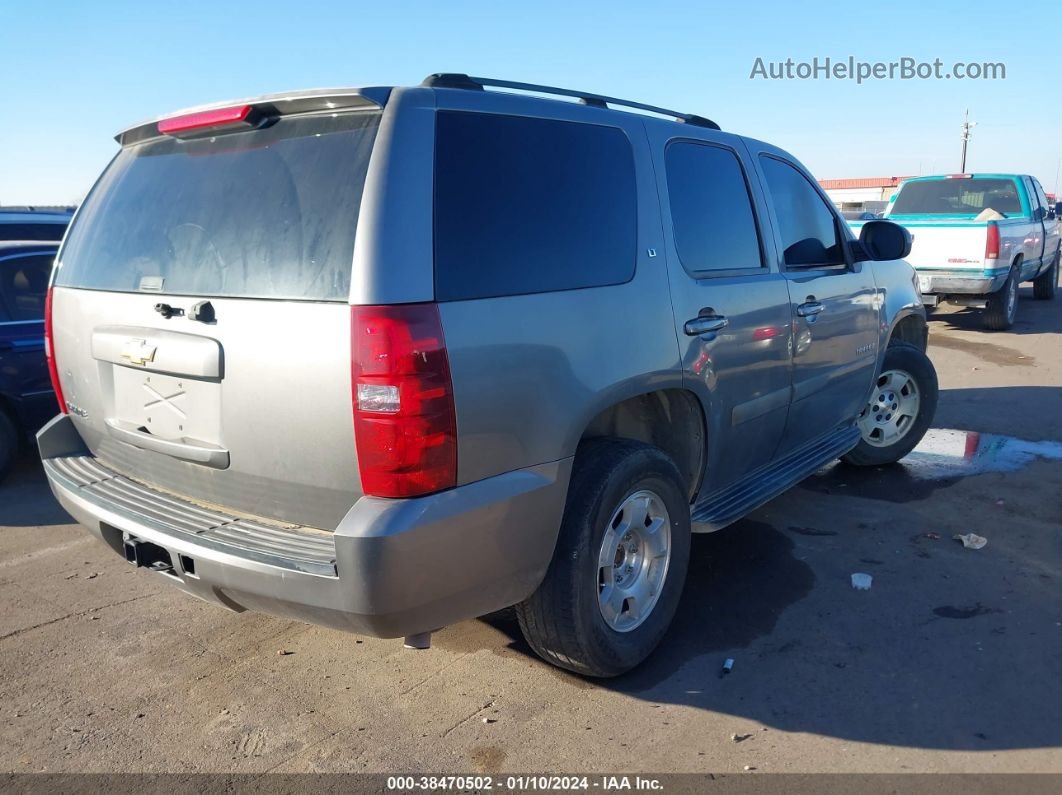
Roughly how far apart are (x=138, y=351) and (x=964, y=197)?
13.0 m

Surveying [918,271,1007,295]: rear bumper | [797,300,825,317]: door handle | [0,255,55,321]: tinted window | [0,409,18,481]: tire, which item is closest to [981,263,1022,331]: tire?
[918,271,1007,295]: rear bumper

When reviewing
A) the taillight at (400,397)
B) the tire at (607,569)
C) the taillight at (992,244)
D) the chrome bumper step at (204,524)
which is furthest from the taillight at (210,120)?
the taillight at (992,244)

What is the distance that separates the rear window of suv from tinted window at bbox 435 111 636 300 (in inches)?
10.9

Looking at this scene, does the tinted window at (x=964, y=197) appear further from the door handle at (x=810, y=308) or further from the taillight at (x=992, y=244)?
the door handle at (x=810, y=308)

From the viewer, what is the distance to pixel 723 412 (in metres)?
3.73

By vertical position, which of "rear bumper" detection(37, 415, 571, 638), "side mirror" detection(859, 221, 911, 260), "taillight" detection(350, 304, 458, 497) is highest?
"side mirror" detection(859, 221, 911, 260)

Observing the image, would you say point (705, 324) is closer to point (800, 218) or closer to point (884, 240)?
point (800, 218)

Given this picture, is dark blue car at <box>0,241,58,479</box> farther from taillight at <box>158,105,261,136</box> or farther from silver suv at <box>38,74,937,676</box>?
taillight at <box>158,105,261,136</box>

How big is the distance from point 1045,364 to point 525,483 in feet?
29.9

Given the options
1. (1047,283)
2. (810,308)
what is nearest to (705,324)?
(810,308)

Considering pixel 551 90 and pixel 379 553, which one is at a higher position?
pixel 551 90

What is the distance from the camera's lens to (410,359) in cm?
237

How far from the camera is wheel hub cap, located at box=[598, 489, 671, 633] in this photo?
3.18 metres

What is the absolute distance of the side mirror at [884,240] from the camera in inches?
197
